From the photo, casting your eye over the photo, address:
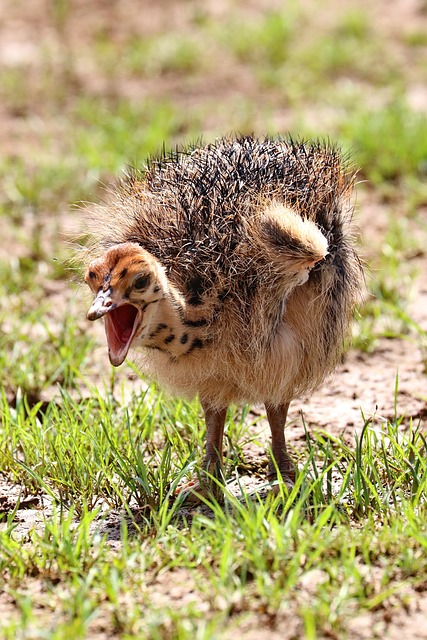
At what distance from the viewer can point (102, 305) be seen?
3109 mm

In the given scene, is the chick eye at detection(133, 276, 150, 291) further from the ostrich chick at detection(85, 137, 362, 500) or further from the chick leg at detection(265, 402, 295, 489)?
the chick leg at detection(265, 402, 295, 489)

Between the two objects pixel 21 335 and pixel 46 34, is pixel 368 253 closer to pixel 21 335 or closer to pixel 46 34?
pixel 21 335

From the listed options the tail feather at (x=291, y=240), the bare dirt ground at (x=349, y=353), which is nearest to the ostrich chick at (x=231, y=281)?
the tail feather at (x=291, y=240)

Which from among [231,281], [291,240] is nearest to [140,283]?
[231,281]

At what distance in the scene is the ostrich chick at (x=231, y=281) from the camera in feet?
10.8

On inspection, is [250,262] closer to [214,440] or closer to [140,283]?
A: [140,283]

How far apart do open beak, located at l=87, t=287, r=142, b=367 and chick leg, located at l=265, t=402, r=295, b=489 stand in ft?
2.59

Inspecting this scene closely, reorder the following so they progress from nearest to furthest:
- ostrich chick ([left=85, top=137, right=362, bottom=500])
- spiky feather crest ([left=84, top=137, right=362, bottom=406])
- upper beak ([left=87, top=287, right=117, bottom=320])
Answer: upper beak ([left=87, top=287, right=117, bottom=320]) < ostrich chick ([left=85, top=137, right=362, bottom=500]) < spiky feather crest ([left=84, top=137, right=362, bottom=406])

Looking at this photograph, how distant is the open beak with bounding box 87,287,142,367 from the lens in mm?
3102

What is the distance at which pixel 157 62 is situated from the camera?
9469 millimetres

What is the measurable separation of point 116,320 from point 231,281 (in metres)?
0.44

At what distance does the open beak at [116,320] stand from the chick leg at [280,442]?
31.1 inches

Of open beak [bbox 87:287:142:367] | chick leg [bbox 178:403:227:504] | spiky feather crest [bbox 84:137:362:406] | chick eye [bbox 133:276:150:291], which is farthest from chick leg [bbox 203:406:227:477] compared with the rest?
chick eye [bbox 133:276:150:291]

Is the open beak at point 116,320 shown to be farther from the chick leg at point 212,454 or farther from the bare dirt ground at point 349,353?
the bare dirt ground at point 349,353
